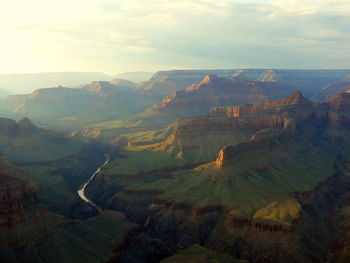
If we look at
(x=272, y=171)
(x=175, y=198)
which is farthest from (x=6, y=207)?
(x=272, y=171)

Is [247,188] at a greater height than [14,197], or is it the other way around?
[14,197]

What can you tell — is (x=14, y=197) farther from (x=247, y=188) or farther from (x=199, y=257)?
(x=247, y=188)

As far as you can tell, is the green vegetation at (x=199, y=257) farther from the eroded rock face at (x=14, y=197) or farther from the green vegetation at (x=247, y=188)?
the eroded rock face at (x=14, y=197)

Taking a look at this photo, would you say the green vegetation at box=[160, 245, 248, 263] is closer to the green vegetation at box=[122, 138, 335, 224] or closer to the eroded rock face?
the green vegetation at box=[122, 138, 335, 224]

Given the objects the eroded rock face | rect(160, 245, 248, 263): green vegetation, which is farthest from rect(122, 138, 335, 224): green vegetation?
the eroded rock face

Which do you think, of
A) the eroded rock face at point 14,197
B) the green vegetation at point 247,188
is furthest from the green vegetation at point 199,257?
the eroded rock face at point 14,197

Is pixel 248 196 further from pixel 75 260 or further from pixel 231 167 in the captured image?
pixel 75 260

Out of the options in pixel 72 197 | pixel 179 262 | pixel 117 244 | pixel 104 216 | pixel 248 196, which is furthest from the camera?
pixel 72 197

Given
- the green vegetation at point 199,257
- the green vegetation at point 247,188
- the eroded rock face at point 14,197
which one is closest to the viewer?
the green vegetation at point 199,257

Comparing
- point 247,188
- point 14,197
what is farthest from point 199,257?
point 14,197

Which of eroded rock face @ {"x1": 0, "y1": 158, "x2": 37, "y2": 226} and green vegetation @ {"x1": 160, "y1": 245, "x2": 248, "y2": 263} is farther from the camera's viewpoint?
eroded rock face @ {"x1": 0, "y1": 158, "x2": 37, "y2": 226}

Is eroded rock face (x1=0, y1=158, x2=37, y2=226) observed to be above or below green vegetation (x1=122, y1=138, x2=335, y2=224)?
above
